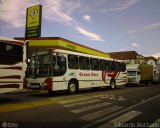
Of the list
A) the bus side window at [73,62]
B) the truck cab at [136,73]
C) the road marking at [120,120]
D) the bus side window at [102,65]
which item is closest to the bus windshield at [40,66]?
the bus side window at [73,62]

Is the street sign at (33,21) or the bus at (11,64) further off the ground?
the street sign at (33,21)

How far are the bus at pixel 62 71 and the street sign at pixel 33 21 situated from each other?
6748 millimetres

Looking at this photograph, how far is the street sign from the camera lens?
2394cm

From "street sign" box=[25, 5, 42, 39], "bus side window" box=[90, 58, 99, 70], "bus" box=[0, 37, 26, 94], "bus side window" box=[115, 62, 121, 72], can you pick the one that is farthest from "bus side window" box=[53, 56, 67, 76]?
"bus side window" box=[115, 62, 121, 72]

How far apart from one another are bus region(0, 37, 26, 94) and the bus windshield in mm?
2740

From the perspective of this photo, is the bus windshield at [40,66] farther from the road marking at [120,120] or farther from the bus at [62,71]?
the road marking at [120,120]

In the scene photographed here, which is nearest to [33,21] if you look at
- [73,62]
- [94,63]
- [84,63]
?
[94,63]

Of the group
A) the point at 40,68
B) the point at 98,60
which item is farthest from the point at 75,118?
the point at 98,60

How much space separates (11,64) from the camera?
1224 cm

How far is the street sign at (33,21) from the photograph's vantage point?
78.5ft

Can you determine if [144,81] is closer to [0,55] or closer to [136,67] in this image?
[136,67]

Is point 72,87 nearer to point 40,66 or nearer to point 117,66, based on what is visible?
point 40,66

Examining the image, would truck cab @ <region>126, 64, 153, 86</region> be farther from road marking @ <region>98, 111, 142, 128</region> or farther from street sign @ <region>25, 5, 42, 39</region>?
road marking @ <region>98, 111, 142, 128</region>

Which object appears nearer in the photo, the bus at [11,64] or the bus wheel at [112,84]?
the bus at [11,64]
